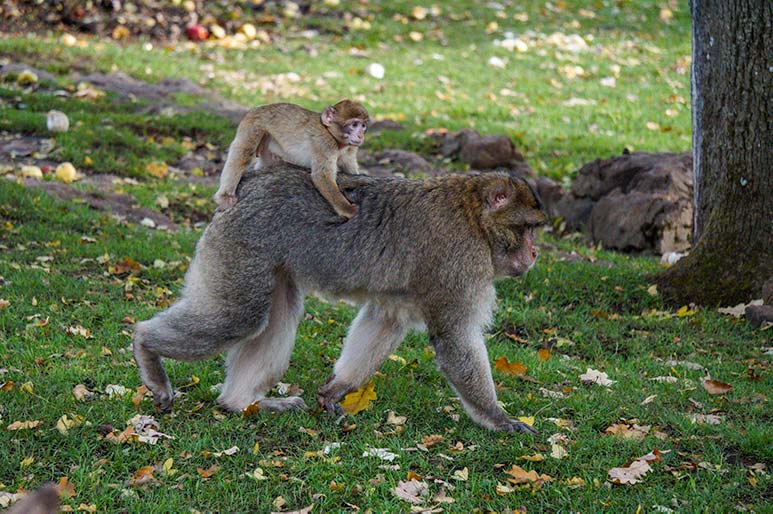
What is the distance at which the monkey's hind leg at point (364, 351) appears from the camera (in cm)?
Answer: 617

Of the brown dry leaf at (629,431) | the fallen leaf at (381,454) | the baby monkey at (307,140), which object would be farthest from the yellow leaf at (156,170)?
the brown dry leaf at (629,431)

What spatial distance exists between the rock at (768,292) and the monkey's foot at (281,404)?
3898 mm

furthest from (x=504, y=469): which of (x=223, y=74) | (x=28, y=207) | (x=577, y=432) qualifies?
(x=223, y=74)

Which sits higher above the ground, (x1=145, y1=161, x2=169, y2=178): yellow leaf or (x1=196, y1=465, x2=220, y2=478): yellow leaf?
(x1=196, y1=465, x2=220, y2=478): yellow leaf

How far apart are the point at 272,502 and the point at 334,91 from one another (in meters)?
11.1

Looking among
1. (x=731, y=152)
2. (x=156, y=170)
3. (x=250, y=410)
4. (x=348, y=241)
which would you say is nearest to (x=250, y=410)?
(x=250, y=410)

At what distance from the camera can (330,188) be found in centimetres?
597

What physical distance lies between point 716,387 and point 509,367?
1.33 m

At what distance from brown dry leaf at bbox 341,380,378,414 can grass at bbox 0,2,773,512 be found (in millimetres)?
74

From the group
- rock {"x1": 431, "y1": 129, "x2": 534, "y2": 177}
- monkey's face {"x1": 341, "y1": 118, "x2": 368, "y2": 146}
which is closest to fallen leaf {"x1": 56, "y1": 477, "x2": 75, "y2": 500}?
monkey's face {"x1": 341, "y1": 118, "x2": 368, "y2": 146}

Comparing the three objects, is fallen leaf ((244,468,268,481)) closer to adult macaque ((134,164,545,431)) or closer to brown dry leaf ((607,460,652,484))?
adult macaque ((134,164,545,431))

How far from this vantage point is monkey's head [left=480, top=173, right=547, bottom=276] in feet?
19.6

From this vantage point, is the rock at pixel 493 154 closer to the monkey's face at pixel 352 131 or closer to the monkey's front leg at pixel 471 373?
the monkey's face at pixel 352 131

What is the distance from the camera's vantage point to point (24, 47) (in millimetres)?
16172
